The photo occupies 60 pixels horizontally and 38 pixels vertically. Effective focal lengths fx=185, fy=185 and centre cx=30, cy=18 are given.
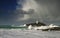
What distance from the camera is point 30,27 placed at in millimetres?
94625

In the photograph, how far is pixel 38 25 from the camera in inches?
3652

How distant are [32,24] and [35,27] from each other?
2.91 m

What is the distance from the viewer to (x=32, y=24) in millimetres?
94062

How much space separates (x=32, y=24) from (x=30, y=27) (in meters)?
1.94

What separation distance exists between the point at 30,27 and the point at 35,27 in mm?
3613

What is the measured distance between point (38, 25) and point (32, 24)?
330 centimetres

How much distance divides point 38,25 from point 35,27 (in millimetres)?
1957

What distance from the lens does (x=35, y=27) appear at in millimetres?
92000
